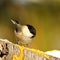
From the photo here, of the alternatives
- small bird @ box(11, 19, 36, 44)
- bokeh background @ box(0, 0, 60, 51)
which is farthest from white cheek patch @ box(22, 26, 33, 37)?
bokeh background @ box(0, 0, 60, 51)

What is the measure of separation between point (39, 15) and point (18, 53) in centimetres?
72

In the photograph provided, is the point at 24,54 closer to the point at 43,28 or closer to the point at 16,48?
the point at 16,48

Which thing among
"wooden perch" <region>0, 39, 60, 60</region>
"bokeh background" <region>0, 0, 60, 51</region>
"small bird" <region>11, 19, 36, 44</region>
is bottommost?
"wooden perch" <region>0, 39, 60, 60</region>

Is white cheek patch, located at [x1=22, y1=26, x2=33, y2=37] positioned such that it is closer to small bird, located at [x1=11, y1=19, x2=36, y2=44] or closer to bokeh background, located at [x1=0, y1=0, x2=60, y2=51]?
small bird, located at [x1=11, y1=19, x2=36, y2=44]

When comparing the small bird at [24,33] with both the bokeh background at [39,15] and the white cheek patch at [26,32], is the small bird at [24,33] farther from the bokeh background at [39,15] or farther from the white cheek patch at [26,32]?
the bokeh background at [39,15]

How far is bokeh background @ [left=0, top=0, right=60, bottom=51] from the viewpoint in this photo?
2.08 metres

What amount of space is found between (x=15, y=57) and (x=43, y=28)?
0.65 meters

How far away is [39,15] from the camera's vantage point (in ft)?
7.03

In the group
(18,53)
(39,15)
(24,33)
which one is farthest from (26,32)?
(39,15)

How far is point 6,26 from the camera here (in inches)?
80.6

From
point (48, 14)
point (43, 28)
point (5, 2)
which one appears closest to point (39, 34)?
point (43, 28)

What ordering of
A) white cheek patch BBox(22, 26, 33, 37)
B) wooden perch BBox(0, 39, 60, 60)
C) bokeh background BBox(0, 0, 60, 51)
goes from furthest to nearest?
bokeh background BBox(0, 0, 60, 51) < white cheek patch BBox(22, 26, 33, 37) < wooden perch BBox(0, 39, 60, 60)

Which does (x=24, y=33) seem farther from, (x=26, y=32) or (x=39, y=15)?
(x=39, y=15)

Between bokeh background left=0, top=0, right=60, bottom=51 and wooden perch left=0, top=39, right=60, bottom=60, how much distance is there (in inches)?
20.7
